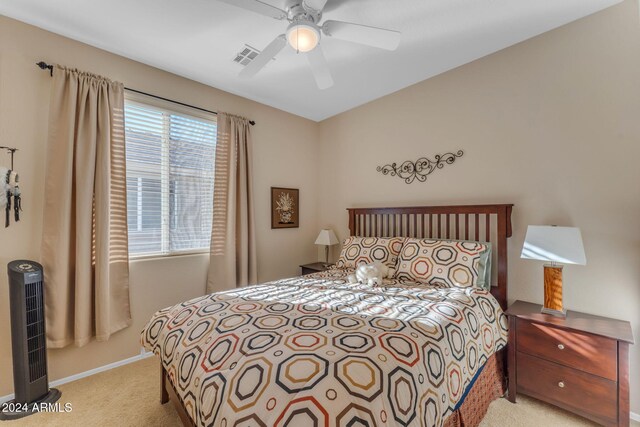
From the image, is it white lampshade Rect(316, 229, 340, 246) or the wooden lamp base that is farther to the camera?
white lampshade Rect(316, 229, 340, 246)

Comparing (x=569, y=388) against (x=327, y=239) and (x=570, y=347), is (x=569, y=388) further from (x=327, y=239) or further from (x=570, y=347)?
(x=327, y=239)

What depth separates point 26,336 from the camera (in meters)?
1.82

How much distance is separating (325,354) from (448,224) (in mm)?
2030

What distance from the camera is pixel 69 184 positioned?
2.10 m

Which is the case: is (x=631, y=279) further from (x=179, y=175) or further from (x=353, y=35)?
(x=179, y=175)

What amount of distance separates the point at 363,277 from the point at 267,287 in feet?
2.62

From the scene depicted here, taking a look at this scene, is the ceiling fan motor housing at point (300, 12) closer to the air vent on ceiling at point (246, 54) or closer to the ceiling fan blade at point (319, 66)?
the ceiling fan blade at point (319, 66)

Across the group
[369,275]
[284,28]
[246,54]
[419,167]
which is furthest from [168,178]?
[419,167]

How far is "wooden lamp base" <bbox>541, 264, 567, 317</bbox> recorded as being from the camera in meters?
1.90

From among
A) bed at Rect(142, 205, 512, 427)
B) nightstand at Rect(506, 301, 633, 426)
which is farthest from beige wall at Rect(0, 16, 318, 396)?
nightstand at Rect(506, 301, 633, 426)

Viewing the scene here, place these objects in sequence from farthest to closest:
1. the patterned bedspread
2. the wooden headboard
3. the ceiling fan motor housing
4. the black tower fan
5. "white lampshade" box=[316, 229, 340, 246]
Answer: "white lampshade" box=[316, 229, 340, 246], the wooden headboard, the black tower fan, the ceiling fan motor housing, the patterned bedspread

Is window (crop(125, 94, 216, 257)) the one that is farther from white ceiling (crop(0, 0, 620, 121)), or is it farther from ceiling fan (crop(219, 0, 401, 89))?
ceiling fan (crop(219, 0, 401, 89))

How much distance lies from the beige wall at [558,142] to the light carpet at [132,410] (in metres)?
0.59

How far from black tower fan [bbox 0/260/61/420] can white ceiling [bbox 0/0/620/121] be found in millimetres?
1798
